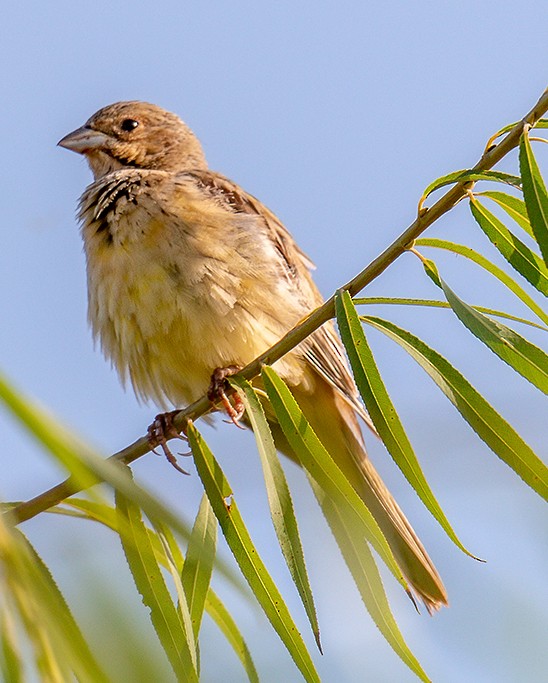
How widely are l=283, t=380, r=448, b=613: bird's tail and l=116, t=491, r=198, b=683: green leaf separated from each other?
162cm

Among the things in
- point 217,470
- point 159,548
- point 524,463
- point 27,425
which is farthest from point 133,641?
point 159,548

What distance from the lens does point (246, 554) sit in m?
2.27

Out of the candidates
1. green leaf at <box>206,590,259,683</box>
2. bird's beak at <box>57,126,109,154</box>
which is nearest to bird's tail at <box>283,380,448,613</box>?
green leaf at <box>206,590,259,683</box>

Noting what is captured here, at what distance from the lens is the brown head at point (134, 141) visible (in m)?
5.61

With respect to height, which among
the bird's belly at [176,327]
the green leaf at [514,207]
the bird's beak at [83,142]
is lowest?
the green leaf at [514,207]

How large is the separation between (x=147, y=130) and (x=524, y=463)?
13.9 feet

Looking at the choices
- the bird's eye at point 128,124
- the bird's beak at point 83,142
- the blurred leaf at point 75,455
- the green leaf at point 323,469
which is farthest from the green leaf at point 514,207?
the bird's eye at point 128,124

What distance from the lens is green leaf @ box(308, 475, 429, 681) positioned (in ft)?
6.92

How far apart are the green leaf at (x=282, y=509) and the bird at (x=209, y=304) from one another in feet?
5.55

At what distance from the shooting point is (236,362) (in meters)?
4.19

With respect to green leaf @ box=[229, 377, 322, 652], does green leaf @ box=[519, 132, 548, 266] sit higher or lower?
higher

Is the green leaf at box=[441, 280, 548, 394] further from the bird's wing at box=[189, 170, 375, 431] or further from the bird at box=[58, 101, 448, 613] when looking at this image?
the bird's wing at box=[189, 170, 375, 431]

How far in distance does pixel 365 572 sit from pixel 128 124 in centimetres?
414

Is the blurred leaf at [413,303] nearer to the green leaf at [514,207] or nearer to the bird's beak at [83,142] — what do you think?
the green leaf at [514,207]
